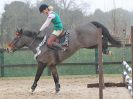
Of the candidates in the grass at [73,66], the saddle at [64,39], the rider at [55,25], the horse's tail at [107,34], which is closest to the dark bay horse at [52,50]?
the horse's tail at [107,34]

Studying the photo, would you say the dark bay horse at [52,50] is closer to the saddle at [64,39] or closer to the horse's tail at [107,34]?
the horse's tail at [107,34]

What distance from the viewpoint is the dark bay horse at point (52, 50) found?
10.5 meters

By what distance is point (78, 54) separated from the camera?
668 inches

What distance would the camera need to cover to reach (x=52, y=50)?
10.5 meters

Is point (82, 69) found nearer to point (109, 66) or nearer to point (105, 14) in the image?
point (109, 66)

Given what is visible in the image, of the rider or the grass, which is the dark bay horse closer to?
the rider

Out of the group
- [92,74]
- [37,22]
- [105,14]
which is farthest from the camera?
[105,14]

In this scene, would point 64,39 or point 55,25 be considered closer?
point 55,25

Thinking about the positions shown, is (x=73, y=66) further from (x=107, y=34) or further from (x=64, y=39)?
(x=64, y=39)

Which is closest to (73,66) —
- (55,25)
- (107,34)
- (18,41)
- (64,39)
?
(107,34)

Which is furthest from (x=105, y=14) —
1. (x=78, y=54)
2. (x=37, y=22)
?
(x=78, y=54)

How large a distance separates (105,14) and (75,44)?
1793 centimetres

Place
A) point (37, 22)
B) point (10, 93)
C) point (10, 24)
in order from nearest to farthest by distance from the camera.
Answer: point (10, 93), point (37, 22), point (10, 24)

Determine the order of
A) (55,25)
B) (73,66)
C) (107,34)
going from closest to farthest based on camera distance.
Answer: (55,25) → (107,34) → (73,66)
